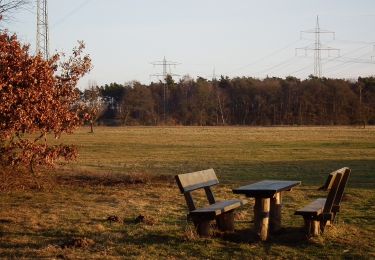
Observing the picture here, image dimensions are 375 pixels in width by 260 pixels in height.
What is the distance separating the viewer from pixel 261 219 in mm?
8312

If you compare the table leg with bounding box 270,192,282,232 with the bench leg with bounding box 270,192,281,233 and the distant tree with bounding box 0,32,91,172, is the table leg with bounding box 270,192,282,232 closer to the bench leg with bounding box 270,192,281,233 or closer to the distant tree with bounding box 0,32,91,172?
the bench leg with bounding box 270,192,281,233

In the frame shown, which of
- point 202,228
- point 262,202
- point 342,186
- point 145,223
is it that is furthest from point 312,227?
point 145,223

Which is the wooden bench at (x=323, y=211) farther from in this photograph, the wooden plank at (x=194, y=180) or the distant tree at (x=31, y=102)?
the distant tree at (x=31, y=102)

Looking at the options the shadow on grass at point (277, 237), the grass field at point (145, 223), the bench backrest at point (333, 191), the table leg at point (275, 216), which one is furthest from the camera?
the table leg at point (275, 216)

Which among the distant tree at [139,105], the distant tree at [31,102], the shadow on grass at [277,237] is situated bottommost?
the shadow on grass at [277,237]

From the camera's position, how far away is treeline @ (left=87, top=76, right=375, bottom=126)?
96.9 m

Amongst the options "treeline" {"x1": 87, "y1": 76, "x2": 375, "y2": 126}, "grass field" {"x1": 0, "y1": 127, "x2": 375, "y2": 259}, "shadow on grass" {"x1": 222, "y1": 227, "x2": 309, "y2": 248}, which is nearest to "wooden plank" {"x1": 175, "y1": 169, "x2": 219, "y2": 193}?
"grass field" {"x1": 0, "y1": 127, "x2": 375, "y2": 259}

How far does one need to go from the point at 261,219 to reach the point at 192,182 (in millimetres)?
1197

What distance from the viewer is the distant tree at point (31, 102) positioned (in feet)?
34.6

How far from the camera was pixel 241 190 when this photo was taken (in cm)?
820

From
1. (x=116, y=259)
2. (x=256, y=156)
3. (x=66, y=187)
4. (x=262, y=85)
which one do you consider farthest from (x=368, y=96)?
(x=116, y=259)

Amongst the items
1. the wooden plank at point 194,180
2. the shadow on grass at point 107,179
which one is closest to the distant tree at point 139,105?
the shadow on grass at point 107,179

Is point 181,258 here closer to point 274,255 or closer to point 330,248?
point 274,255

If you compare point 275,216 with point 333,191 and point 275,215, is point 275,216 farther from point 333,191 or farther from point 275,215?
point 333,191
